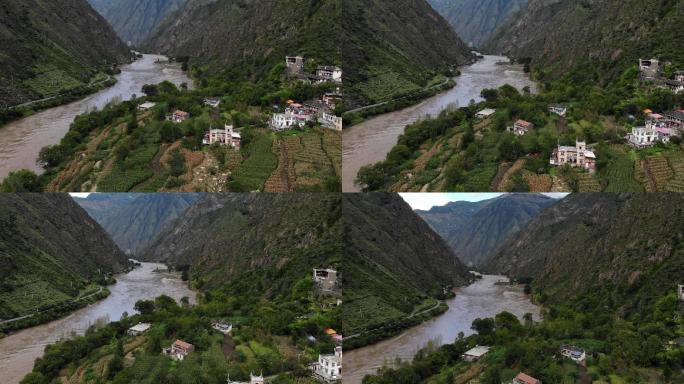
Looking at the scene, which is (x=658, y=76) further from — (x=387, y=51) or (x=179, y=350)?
(x=179, y=350)

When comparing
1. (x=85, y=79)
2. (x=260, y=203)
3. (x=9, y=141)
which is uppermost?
(x=85, y=79)

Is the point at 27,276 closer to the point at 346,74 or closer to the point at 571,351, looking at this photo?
the point at 346,74

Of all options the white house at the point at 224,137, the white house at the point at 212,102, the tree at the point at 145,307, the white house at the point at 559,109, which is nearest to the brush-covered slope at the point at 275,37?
the white house at the point at 212,102

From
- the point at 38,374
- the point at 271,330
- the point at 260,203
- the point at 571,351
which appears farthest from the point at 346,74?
the point at 38,374

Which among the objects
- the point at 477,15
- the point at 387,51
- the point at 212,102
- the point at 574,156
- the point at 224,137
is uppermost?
the point at 477,15

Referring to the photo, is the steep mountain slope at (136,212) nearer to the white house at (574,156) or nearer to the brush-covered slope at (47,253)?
the brush-covered slope at (47,253)

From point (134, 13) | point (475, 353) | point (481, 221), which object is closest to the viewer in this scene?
point (475, 353)

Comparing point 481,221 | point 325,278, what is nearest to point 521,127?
point 481,221
